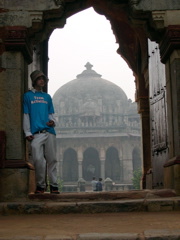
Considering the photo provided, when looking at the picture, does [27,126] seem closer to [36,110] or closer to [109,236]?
[36,110]

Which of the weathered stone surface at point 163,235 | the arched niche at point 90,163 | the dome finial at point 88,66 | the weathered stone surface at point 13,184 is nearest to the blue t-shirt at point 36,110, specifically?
the weathered stone surface at point 13,184

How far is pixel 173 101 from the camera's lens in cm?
605

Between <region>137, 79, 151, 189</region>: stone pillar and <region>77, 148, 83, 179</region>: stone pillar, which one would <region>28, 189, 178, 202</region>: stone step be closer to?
<region>137, 79, 151, 189</region>: stone pillar

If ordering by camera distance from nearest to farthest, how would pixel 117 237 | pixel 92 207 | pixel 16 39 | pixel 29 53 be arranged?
pixel 117 237 → pixel 92 207 → pixel 16 39 → pixel 29 53

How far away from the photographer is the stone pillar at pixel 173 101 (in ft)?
19.1

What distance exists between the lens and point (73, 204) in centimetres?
497

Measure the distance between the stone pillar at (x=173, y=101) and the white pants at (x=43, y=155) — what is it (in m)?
1.47

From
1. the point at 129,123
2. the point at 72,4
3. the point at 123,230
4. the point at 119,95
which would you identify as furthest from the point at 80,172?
the point at 123,230

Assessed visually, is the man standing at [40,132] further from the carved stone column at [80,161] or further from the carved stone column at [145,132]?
the carved stone column at [80,161]

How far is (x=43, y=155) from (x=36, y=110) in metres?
0.56

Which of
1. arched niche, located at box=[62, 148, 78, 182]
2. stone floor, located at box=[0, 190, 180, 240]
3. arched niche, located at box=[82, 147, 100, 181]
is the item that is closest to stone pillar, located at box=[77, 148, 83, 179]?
arched niche, located at box=[82, 147, 100, 181]

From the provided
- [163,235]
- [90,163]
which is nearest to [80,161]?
[90,163]

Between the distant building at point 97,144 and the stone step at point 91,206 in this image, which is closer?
the stone step at point 91,206

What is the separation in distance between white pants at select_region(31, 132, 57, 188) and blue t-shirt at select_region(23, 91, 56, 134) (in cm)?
10
